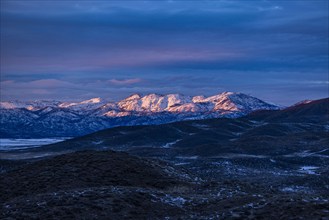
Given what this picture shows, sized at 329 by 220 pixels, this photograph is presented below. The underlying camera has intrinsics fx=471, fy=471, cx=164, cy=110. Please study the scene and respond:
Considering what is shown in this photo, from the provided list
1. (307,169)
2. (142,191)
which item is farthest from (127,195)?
(307,169)

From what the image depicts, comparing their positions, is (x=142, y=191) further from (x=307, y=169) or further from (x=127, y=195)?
(x=307, y=169)

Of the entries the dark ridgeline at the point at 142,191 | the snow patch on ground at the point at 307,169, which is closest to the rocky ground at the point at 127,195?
the dark ridgeline at the point at 142,191

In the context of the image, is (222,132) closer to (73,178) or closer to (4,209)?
(73,178)

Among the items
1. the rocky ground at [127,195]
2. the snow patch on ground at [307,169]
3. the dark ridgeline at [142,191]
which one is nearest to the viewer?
the rocky ground at [127,195]

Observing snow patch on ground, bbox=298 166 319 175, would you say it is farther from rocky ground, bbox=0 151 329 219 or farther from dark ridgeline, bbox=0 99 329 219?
rocky ground, bbox=0 151 329 219

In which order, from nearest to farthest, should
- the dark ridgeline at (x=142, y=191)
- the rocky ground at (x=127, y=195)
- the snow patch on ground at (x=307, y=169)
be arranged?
the rocky ground at (x=127, y=195) < the dark ridgeline at (x=142, y=191) < the snow patch on ground at (x=307, y=169)

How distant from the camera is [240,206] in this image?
26.3 metres

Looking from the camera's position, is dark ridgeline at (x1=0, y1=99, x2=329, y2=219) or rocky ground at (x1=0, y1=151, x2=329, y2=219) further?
dark ridgeline at (x1=0, y1=99, x2=329, y2=219)

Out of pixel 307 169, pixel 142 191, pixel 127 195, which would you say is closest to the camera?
pixel 127 195

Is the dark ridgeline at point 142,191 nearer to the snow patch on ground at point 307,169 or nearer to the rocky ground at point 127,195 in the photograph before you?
the rocky ground at point 127,195

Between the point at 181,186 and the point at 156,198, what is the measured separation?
792 cm

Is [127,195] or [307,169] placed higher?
[127,195]

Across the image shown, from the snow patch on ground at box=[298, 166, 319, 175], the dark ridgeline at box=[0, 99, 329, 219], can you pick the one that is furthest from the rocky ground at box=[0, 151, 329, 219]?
the snow patch on ground at box=[298, 166, 319, 175]

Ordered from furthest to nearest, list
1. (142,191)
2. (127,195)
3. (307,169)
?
1. (307,169)
2. (142,191)
3. (127,195)
